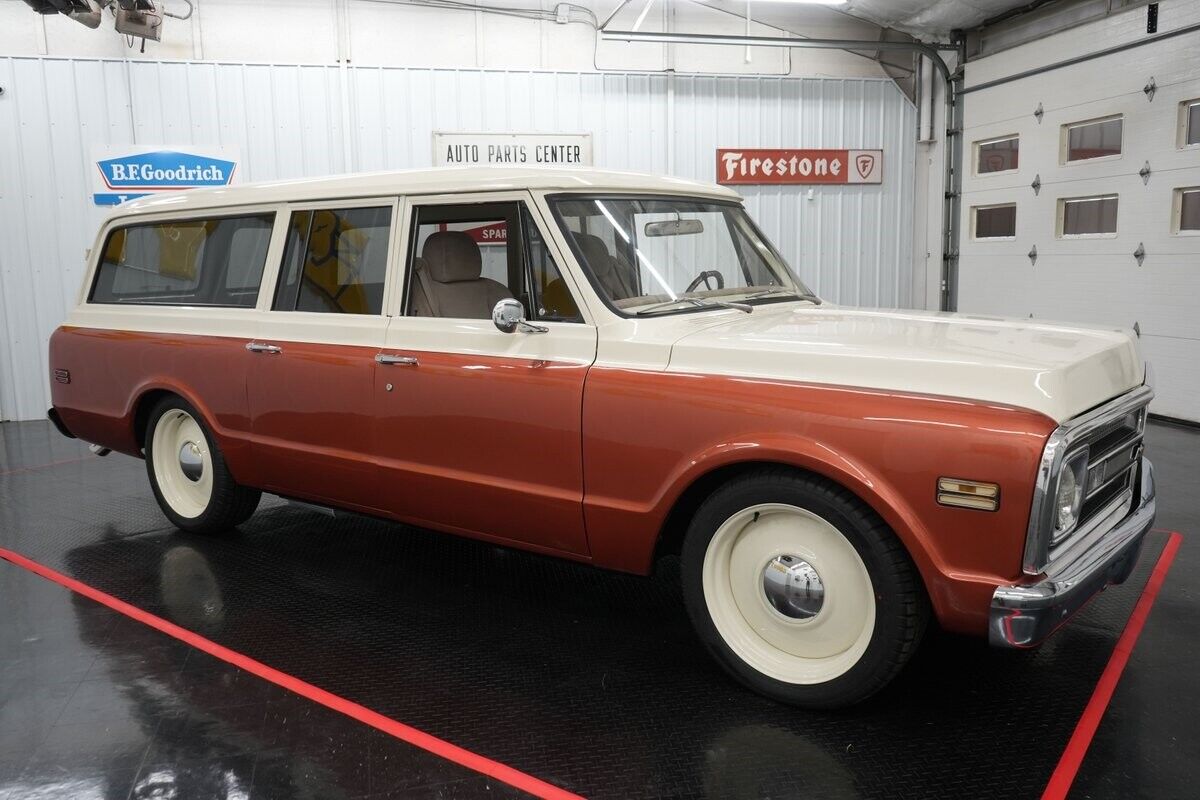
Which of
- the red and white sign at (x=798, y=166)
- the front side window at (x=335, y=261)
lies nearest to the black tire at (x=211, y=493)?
the front side window at (x=335, y=261)

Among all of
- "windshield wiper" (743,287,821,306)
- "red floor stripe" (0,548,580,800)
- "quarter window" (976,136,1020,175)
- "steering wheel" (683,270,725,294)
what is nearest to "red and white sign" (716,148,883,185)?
"quarter window" (976,136,1020,175)

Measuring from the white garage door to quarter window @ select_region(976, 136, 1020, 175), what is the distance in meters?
0.02

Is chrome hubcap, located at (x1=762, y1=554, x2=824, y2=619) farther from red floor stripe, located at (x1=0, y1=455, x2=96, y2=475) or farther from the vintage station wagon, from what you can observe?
red floor stripe, located at (x1=0, y1=455, x2=96, y2=475)

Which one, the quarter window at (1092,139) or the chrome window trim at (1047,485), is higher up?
the quarter window at (1092,139)

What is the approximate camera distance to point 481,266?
3.93 metres

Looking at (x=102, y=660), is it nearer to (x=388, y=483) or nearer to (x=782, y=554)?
(x=388, y=483)

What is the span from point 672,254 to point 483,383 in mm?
951

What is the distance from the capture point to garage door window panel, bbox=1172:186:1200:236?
307 inches

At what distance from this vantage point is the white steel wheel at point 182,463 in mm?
4949

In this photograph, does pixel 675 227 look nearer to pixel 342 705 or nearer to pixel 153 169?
pixel 342 705

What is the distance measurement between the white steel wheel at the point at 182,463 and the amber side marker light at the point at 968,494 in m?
3.77

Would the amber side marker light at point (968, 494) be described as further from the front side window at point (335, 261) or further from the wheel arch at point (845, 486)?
the front side window at point (335, 261)

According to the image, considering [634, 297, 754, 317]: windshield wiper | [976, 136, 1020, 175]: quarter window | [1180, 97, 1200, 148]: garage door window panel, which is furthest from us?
[976, 136, 1020, 175]: quarter window

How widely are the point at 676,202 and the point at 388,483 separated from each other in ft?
5.76
